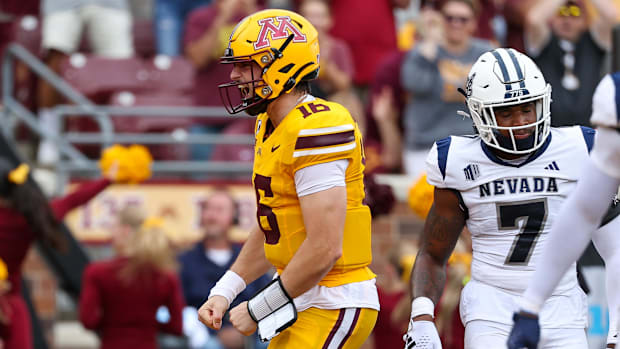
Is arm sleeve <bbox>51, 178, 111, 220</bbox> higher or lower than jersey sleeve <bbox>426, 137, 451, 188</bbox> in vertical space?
lower

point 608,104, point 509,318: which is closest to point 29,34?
point 509,318

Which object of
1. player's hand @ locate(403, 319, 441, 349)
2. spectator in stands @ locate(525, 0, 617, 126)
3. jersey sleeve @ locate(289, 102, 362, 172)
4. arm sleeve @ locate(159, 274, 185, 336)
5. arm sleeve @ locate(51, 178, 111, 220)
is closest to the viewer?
jersey sleeve @ locate(289, 102, 362, 172)

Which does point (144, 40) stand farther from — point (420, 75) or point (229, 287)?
point (229, 287)

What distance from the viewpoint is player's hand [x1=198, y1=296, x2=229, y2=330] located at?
454 cm

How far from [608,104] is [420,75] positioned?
558cm

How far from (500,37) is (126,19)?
357 centimetres

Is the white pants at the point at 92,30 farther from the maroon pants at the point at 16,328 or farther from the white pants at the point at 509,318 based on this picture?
the white pants at the point at 509,318

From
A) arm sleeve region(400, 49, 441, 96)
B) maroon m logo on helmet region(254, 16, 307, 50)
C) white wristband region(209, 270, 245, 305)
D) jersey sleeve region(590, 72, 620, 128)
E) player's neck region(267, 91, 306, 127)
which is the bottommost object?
white wristband region(209, 270, 245, 305)

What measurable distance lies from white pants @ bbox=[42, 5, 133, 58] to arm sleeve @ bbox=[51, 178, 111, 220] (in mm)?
2952

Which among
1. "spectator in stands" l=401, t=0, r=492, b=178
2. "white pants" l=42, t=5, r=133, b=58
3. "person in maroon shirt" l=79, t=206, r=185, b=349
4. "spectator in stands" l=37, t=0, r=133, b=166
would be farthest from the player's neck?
"white pants" l=42, t=5, r=133, b=58

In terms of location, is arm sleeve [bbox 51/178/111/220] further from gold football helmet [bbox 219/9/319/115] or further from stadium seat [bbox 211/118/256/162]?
gold football helmet [bbox 219/9/319/115]

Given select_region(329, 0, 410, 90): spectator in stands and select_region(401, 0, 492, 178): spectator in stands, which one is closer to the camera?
select_region(401, 0, 492, 178): spectator in stands

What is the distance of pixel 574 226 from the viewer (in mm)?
3639

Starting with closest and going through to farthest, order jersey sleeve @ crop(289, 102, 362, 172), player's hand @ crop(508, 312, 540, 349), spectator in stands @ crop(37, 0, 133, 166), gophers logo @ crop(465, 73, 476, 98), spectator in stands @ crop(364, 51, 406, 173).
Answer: player's hand @ crop(508, 312, 540, 349), jersey sleeve @ crop(289, 102, 362, 172), gophers logo @ crop(465, 73, 476, 98), spectator in stands @ crop(364, 51, 406, 173), spectator in stands @ crop(37, 0, 133, 166)
